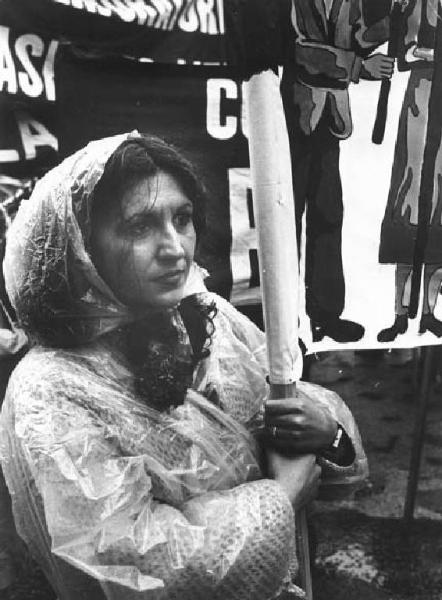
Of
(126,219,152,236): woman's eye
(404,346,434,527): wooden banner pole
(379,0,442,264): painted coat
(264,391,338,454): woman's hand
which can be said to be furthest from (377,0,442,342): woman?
(126,219,152,236): woman's eye

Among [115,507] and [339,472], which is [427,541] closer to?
[339,472]

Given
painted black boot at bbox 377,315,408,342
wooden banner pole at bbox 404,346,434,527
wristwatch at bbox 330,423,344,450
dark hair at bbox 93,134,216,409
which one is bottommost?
wooden banner pole at bbox 404,346,434,527

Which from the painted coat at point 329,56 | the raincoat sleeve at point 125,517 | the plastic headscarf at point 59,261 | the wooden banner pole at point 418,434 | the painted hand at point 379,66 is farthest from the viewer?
the wooden banner pole at point 418,434

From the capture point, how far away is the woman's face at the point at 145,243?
2021 mm

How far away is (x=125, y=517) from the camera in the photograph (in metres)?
1.84

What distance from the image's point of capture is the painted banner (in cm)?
205

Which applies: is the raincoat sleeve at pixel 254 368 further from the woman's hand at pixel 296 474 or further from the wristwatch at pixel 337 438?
the woman's hand at pixel 296 474

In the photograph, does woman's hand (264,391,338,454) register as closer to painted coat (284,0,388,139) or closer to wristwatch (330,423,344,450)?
wristwatch (330,423,344,450)

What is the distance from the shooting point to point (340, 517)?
9.08 ft

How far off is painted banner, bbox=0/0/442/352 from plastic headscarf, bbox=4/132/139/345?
0.36ft

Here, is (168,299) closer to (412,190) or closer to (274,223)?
(274,223)

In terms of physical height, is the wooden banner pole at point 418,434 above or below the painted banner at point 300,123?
below

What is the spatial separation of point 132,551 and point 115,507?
11 centimetres

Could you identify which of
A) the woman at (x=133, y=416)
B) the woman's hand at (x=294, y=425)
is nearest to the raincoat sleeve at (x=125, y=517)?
the woman at (x=133, y=416)
